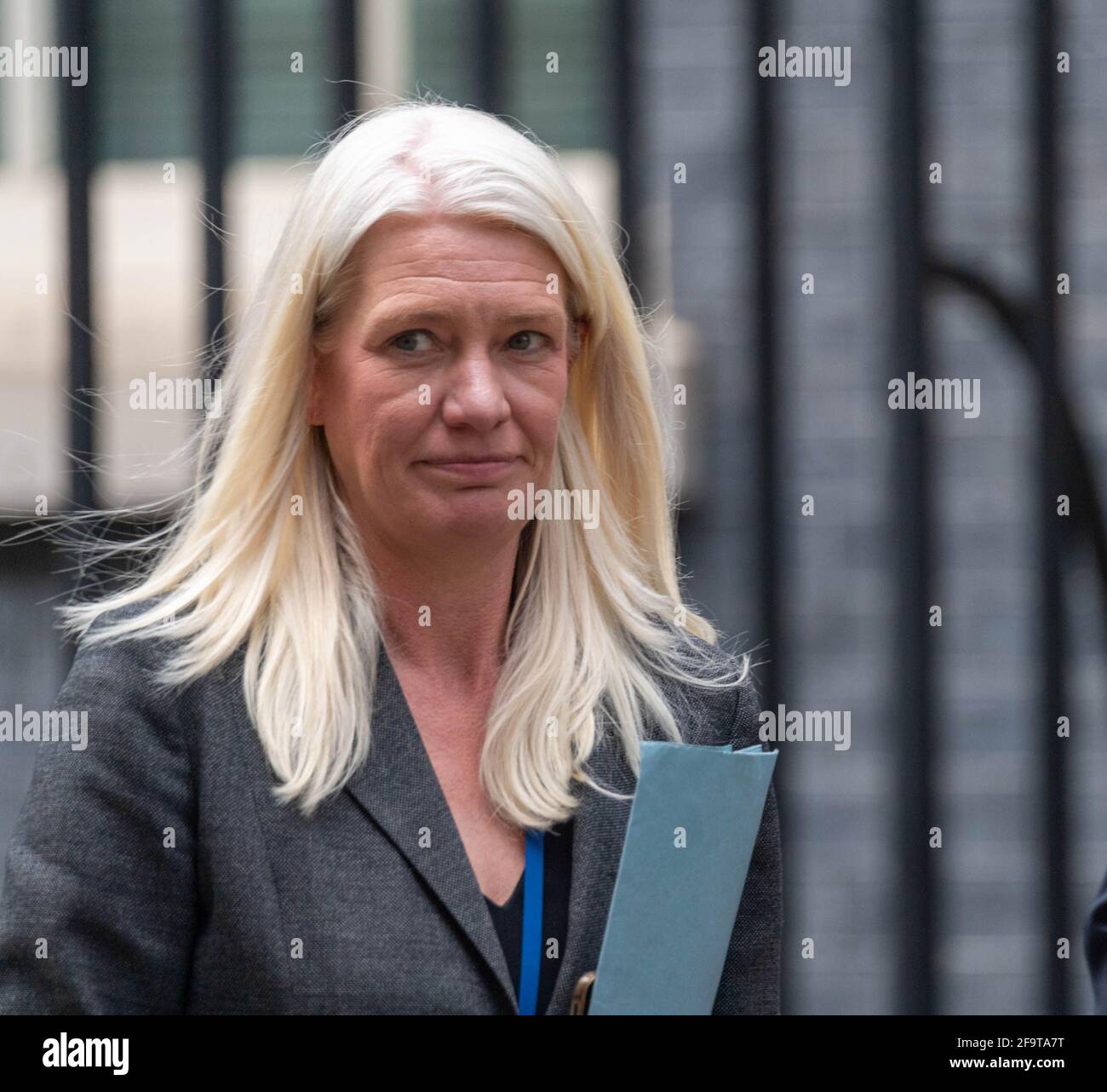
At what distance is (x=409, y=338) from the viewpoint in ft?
5.16

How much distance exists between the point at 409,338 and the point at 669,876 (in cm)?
53

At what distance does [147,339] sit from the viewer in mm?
3430

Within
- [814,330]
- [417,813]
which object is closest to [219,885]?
[417,813]

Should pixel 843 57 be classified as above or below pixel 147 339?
above

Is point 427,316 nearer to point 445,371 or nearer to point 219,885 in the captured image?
point 445,371

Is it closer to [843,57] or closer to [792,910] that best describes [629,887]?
[792,910]

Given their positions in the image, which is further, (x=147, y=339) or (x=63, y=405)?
(x=147, y=339)

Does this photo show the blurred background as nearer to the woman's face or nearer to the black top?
the woman's face

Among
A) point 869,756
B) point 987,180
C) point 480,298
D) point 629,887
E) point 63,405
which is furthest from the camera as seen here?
point 869,756

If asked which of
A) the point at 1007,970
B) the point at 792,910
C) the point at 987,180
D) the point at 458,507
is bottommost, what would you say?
the point at 1007,970

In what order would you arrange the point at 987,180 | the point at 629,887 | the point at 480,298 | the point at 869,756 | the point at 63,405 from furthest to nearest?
the point at 869,756 < the point at 987,180 < the point at 63,405 < the point at 480,298 < the point at 629,887

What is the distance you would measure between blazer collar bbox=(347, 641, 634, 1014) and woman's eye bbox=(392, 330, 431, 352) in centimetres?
28
